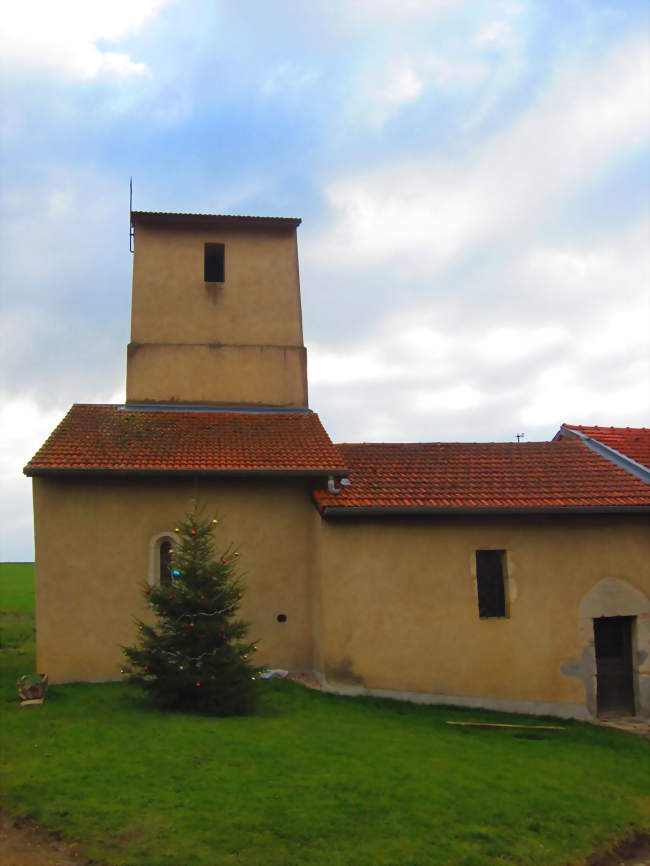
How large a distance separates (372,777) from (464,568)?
19.3 feet

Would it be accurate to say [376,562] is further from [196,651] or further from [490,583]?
[196,651]

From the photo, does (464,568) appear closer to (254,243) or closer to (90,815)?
(90,815)

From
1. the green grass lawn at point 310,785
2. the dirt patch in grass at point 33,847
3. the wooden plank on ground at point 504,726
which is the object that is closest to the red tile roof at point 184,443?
the green grass lawn at point 310,785


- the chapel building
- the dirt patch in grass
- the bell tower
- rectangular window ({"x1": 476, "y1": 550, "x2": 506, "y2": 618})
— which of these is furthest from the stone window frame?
the dirt patch in grass

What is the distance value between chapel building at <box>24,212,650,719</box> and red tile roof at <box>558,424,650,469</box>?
1.05 m

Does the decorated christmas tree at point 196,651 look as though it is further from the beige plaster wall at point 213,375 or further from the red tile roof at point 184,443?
the beige plaster wall at point 213,375

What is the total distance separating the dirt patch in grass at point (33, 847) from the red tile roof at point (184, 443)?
292 inches

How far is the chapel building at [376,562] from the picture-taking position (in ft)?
44.9

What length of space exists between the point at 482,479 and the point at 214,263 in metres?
9.80

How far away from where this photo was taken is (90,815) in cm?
741

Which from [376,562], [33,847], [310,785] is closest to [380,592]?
[376,562]

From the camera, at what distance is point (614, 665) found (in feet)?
47.2

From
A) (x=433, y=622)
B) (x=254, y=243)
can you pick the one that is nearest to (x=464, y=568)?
(x=433, y=622)

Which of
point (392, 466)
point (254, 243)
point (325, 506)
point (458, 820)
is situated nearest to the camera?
point (458, 820)
